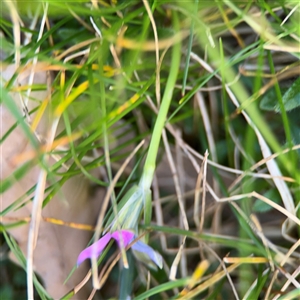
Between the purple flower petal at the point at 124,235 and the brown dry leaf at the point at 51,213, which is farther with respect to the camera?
the brown dry leaf at the point at 51,213

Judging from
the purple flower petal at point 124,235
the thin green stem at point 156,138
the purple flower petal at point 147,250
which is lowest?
the purple flower petal at point 147,250

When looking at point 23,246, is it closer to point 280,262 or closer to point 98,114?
point 98,114

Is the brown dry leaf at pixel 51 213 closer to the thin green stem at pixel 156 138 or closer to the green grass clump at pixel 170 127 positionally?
the green grass clump at pixel 170 127

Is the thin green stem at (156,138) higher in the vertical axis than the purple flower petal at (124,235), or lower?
higher

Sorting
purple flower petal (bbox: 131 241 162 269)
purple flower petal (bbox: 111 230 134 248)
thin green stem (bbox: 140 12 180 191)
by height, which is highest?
thin green stem (bbox: 140 12 180 191)

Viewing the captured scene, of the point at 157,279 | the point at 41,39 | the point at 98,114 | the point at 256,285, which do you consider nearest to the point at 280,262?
the point at 256,285

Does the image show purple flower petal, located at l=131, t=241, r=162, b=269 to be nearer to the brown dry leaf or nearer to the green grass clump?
the green grass clump

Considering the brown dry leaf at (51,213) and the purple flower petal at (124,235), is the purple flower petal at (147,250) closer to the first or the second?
the purple flower petal at (124,235)

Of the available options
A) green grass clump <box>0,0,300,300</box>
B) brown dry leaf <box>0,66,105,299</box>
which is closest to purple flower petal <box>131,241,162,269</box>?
green grass clump <box>0,0,300,300</box>

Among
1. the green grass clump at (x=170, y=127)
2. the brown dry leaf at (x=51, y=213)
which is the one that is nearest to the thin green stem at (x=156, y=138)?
the green grass clump at (x=170, y=127)

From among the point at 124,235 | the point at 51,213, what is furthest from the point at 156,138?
the point at 51,213

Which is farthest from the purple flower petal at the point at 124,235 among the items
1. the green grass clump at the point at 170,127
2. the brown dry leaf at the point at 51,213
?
the brown dry leaf at the point at 51,213
